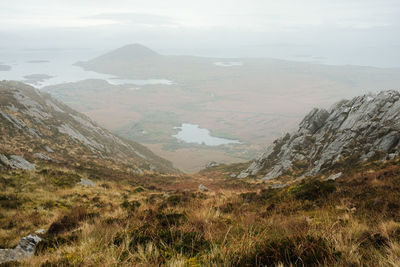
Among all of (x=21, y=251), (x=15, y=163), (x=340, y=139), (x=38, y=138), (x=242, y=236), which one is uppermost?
(x=242, y=236)

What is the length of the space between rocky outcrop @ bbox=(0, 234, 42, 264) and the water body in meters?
131

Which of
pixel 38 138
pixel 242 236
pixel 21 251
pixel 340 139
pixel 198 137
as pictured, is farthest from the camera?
pixel 198 137

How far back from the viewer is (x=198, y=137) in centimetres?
15412

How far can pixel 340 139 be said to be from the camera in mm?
23078

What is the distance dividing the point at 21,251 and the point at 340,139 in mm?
24577

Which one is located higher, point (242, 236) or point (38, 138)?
point (242, 236)

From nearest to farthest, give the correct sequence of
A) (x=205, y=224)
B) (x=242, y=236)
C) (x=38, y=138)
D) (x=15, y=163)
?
(x=242, y=236)
(x=205, y=224)
(x=15, y=163)
(x=38, y=138)

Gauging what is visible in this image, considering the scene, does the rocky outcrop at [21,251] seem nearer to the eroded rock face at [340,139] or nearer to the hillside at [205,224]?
the hillside at [205,224]

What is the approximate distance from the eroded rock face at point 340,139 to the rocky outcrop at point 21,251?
61.4ft

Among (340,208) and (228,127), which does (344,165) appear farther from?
(228,127)

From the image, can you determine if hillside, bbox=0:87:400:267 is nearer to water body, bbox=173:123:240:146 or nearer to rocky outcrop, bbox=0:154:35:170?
rocky outcrop, bbox=0:154:35:170

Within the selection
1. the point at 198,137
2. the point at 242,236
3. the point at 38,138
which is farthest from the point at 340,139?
the point at 198,137

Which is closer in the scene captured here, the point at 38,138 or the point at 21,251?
the point at 21,251

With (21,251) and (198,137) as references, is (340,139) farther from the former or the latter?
(198,137)
